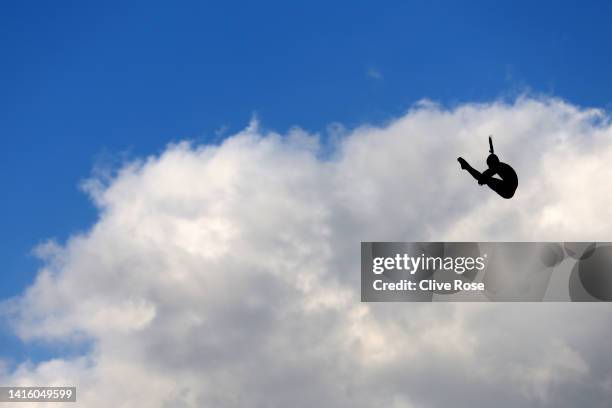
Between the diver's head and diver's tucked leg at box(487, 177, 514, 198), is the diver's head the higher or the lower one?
the higher one

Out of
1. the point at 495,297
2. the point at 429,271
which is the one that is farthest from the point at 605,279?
the point at 429,271

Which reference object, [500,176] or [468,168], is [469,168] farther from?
[500,176]

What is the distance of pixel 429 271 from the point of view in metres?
118

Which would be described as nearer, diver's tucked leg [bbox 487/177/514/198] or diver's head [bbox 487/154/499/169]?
diver's head [bbox 487/154/499/169]

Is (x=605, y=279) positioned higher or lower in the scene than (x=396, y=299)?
higher

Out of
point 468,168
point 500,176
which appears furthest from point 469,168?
point 500,176

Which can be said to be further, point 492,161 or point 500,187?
point 500,187

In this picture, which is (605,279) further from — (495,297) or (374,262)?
(374,262)

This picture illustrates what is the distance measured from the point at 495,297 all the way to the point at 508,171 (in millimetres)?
24434

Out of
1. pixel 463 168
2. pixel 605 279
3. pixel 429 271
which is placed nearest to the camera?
pixel 463 168

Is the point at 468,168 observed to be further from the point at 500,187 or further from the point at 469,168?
the point at 500,187

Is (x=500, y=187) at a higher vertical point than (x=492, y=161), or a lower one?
lower

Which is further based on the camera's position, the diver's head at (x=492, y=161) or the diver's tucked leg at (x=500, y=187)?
the diver's tucked leg at (x=500, y=187)

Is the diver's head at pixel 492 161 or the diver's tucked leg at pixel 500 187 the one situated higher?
the diver's head at pixel 492 161
